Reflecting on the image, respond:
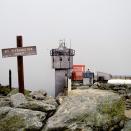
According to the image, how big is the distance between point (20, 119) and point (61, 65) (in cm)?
645

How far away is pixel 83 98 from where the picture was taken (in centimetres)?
715

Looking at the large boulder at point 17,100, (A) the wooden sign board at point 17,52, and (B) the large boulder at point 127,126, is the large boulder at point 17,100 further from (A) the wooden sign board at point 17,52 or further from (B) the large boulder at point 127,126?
(B) the large boulder at point 127,126

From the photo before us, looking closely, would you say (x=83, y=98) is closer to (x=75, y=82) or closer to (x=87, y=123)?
(x=87, y=123)

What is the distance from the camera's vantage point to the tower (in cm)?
1331

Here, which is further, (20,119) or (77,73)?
(77,73)

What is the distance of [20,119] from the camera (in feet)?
22.8

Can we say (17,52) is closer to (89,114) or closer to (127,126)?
(89,114)

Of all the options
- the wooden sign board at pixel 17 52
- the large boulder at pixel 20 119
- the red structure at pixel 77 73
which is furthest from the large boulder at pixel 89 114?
the red structure at pixel 77 73

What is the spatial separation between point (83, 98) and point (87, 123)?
2.45 feet

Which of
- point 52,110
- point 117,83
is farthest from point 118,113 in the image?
point 117,83

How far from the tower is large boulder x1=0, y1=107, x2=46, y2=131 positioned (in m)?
6.13

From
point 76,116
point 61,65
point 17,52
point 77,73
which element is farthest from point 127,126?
point 77,73

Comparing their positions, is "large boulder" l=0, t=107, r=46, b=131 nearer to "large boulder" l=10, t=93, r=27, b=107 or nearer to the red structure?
"large boulder" l=10, t=93, r=27, b=107

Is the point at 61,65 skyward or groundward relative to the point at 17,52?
groundward
